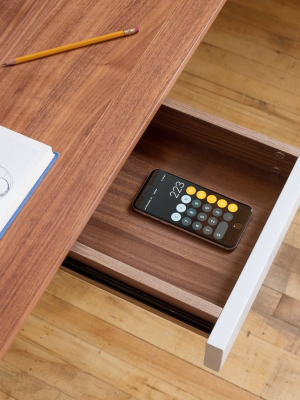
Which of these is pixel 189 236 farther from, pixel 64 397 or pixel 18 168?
pixel 64 397

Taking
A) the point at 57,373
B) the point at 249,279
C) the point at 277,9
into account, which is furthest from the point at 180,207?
the point at 277,9

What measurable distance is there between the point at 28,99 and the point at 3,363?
68 centimetres

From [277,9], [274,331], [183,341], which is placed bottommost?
[183,341]

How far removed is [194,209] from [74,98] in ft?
0.95

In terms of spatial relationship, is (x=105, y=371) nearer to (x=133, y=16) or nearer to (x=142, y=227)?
(x=142, y=227)

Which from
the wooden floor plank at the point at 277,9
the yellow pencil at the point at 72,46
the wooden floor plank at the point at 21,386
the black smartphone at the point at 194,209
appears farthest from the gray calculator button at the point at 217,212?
the wooden floor plank at the point at 277,9

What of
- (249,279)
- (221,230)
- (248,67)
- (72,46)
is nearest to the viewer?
(249,279)

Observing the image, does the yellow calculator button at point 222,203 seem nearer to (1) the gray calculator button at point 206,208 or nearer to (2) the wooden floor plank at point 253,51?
(1) the gray calculator button at point 206,208

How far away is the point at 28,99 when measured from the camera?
771 mm

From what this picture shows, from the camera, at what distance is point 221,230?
36.3 inches

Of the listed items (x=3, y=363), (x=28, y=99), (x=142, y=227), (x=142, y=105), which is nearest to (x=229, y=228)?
(x=142, y=227)

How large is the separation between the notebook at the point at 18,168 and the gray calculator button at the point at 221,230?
1.04 feet

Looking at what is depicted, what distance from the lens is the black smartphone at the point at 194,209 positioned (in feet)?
3.02

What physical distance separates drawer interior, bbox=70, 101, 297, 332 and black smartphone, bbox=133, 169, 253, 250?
0.02 m
